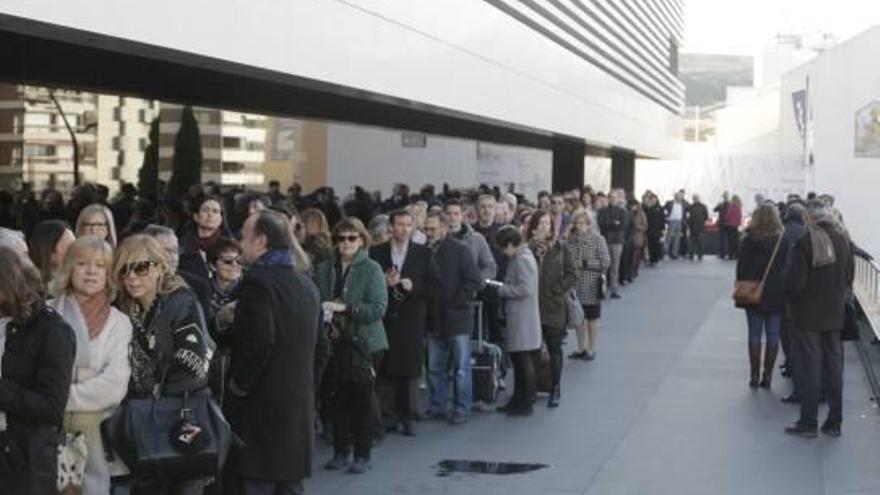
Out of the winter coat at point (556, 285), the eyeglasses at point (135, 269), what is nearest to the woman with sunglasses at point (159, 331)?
the eyeglasses at point (135, 269)

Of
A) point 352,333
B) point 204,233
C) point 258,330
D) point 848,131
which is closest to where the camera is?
point 258,330

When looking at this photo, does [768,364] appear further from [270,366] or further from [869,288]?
[270,366]

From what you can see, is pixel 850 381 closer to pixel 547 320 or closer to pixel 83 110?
pixel 547 320

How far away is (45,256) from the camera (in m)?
7.80

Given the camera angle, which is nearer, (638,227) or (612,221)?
(612,221)

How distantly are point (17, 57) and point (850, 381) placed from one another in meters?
8.72

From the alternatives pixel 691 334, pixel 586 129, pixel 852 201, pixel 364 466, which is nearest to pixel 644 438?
pixel 364 466

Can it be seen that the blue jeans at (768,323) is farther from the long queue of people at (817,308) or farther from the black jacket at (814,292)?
the black jacket at (814,292)

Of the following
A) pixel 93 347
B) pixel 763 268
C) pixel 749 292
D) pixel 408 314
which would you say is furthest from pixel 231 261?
pixel 763 268

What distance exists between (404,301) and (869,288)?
23.9 ft

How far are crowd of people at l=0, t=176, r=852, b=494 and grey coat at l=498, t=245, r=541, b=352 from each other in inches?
0.6

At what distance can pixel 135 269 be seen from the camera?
21.2ft

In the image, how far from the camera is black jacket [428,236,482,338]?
11.9 metres

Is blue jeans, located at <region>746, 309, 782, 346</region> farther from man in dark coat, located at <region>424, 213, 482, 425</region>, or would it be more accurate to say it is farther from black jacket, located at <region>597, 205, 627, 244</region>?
black jacket, located at <region>597, 205, 627, 244</region>
